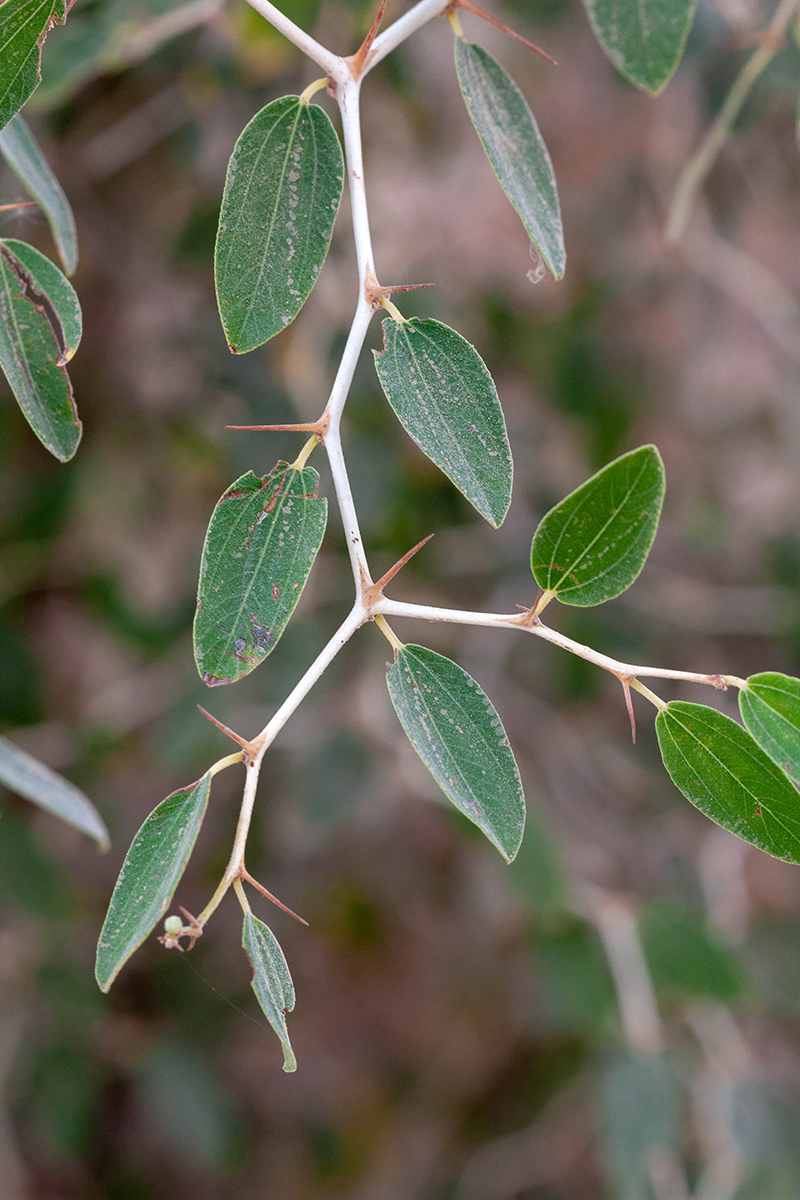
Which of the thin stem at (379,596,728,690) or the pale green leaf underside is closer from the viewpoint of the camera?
the thin stem at (379,596,728,690)

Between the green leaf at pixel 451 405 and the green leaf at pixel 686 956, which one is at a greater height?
the green leaf at pixel 451 405

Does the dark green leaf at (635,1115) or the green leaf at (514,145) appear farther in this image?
the dark green leaf at (635,1115)

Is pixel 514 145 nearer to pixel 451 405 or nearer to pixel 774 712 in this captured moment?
pixel 451 405

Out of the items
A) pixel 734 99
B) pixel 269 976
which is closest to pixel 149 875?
pixel 269 976

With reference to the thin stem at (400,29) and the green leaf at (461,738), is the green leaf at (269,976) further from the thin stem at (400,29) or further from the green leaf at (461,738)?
the thin stem at (400,29)

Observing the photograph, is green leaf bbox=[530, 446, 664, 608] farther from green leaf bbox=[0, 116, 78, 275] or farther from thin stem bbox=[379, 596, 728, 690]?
green leaf bbox=[0, 116, 78, 275]

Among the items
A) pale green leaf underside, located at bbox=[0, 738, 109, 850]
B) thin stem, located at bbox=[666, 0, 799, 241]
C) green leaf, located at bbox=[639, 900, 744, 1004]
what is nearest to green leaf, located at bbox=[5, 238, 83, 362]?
pale green leaf underside, located at bbox=[0, 738, 109, 850]

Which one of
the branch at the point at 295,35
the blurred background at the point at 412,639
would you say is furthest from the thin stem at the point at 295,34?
the blurred background at the point at 412,639
